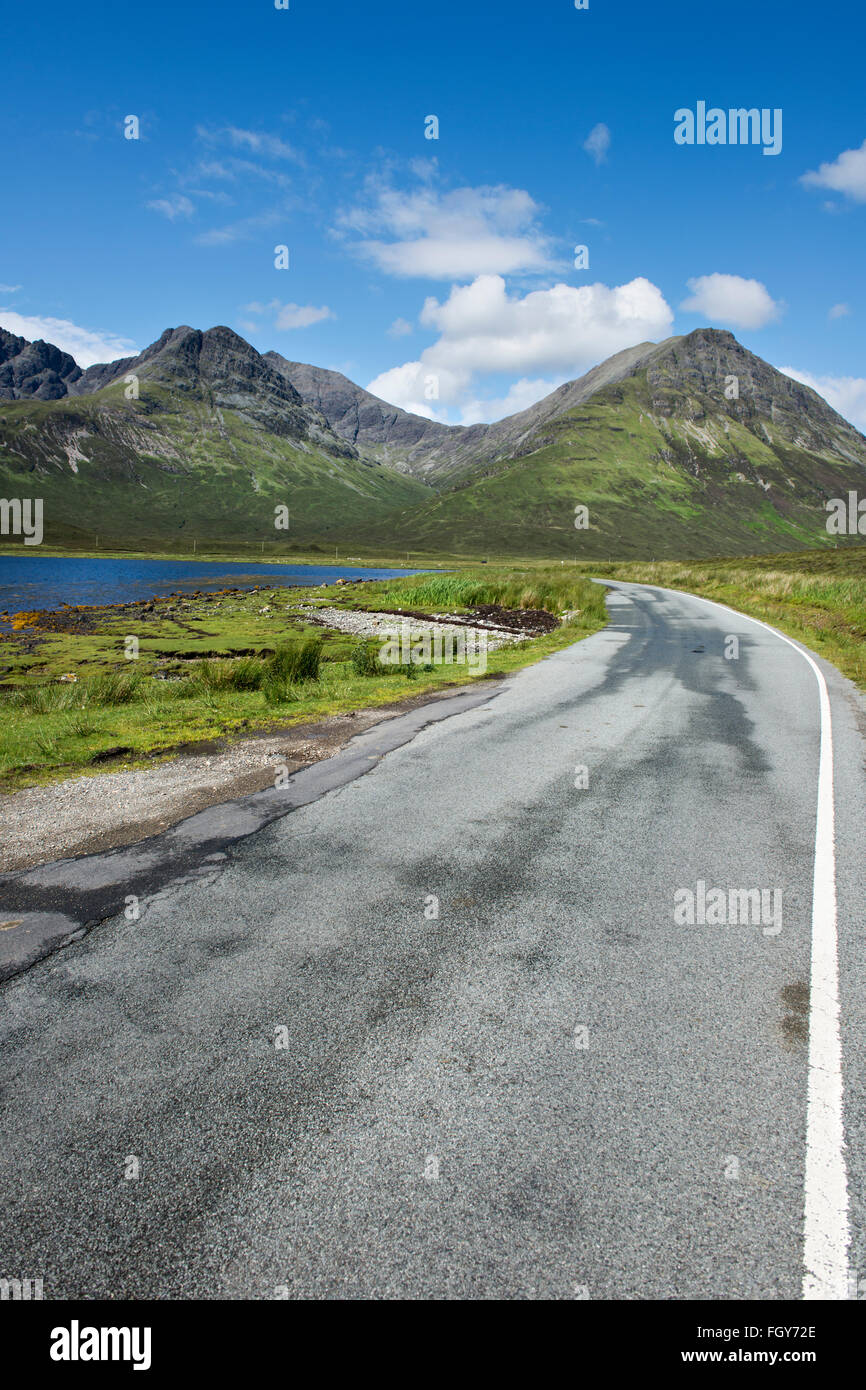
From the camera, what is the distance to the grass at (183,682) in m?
9.95

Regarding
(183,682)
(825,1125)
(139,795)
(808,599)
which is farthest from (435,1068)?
(808,599)

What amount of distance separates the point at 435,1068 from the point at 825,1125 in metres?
1.92

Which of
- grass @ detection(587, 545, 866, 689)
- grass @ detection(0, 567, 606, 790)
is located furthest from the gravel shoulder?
grass @ detection(587, 545, 866, 689)

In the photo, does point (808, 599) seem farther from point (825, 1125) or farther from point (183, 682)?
point (825, 1125)

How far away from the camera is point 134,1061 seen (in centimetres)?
346

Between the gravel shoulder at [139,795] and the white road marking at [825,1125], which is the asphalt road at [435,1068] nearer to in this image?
the white road marking at [825,1125]

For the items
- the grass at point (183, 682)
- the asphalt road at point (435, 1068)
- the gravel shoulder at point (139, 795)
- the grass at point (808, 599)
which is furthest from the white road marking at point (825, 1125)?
the grass at point (808, 599)

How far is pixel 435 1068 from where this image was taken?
11.3ft

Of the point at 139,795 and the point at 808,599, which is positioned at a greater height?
the point at 808,599

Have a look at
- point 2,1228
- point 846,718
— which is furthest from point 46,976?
point 846,718

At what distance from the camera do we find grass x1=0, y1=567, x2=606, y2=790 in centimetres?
995

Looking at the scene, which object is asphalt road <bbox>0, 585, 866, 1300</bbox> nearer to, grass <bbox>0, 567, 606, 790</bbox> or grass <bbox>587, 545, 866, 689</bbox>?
grass <bbox>0, 567, 606, 790</bbox>

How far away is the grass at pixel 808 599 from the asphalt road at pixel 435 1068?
1346cm
